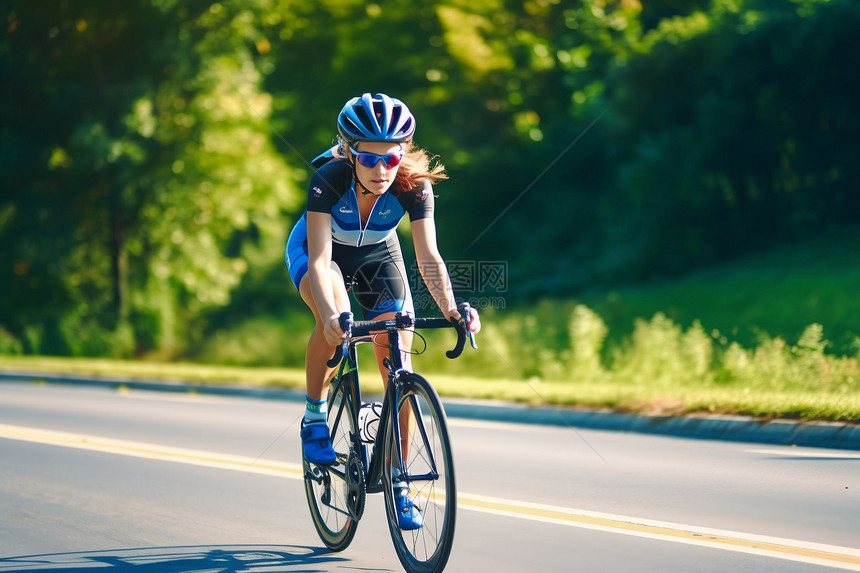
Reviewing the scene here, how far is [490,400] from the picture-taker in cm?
1245

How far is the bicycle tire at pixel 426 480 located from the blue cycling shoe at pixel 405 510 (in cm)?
2

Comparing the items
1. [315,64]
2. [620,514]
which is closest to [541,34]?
[315,64]

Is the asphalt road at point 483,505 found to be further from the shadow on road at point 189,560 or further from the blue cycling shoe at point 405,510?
the blue cycling shoe at point 405,510

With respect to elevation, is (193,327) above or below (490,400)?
above

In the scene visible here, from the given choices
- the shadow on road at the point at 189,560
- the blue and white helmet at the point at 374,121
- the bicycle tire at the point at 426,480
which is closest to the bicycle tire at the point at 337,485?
the shadow on road at the point at 189,560

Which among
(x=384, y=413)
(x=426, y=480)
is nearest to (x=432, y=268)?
(x=384, y=413)

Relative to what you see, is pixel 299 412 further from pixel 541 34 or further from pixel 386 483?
pixel 541 34

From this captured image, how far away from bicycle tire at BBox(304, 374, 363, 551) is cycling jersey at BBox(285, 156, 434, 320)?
1.70ft

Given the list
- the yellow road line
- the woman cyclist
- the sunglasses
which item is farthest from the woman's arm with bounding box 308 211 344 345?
the yellow road line

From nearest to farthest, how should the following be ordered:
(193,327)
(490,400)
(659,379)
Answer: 1. (490,400)
2. (659,379)
3. (193,327)

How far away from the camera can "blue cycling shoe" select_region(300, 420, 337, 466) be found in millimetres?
5449

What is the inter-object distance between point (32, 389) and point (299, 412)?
5.80 m

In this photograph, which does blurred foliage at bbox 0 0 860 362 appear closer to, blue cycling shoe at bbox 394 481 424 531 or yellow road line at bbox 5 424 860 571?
yellow road line at bbox 5 424 860 571

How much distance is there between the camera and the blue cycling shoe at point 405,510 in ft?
15.9
